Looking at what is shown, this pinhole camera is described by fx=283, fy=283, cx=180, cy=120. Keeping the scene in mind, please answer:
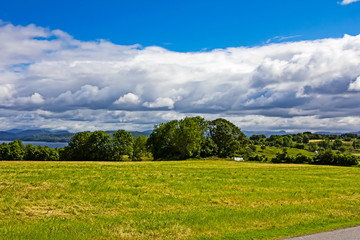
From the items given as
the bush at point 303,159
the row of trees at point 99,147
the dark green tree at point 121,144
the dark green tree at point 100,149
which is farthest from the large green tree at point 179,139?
the bush at point 303,159

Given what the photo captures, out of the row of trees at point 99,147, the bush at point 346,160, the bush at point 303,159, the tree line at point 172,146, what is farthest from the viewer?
the row of trees at point 99,147

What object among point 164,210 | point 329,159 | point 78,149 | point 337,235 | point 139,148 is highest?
point 78,149

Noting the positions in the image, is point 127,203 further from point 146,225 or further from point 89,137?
point 89,137

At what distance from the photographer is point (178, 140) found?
84.9 m

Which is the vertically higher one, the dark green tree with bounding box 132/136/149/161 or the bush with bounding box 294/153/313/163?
the dark green tree with bounding box 132/136/149/161

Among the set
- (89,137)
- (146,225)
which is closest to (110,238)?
(146,225)

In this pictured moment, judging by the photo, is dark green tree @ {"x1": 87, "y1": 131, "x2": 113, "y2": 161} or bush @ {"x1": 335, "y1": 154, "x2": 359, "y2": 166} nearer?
bush @ {"x1": 335, "y1": 154, "x2": 359, "y2": 166}

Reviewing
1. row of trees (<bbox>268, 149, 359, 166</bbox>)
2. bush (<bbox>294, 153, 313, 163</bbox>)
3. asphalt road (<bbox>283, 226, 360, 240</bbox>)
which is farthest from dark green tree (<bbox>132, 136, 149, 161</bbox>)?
asphalt road (<bbox>283, 226, 360, 240</bbox>)

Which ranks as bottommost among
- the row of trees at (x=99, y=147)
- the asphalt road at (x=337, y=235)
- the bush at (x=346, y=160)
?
the bush at (x=346, y=160)

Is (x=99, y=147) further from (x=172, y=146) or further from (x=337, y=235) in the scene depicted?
(x=337, y=235)

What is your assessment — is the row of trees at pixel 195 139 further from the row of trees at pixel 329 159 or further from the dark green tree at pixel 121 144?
the row of trees at pixel 329 159

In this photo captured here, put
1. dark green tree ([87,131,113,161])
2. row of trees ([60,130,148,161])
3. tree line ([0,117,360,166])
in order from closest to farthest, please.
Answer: tree line ([0,117,360,166]), dark green tree ([87,131,113,161]), row of trees ([60,130,148,161])

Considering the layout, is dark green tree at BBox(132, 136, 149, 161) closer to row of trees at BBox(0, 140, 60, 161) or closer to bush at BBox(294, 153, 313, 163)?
row of trees at BBox(0, 140, 60, 161)

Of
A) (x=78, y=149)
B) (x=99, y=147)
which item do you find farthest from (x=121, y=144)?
(x=78, y=149)
